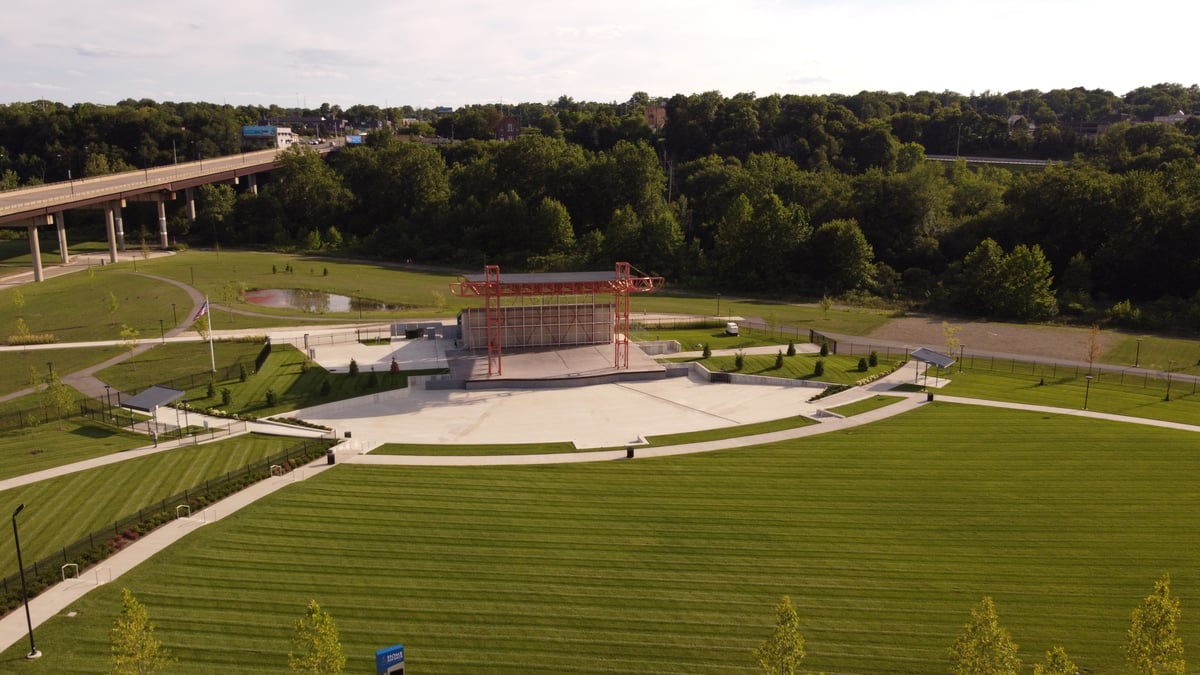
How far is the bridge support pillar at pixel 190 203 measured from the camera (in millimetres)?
114744

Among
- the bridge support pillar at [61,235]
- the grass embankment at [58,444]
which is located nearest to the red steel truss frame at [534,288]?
the grass embankment at [58,444]

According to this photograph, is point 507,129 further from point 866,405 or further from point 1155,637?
point 1155,637

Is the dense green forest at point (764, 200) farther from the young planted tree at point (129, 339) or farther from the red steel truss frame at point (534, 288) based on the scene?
the young planted tree at point (129, 339)

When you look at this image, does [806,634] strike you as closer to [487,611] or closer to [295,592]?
[487,611]

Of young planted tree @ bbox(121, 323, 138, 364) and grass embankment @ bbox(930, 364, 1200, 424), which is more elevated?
young planted tree @ bbox(121, 323, 138, 364)

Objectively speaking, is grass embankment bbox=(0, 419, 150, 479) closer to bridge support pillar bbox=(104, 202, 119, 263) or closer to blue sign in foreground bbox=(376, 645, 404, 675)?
blue sign in foreground bbox=(376, 645, 404, 675)

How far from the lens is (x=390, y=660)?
1931 cm

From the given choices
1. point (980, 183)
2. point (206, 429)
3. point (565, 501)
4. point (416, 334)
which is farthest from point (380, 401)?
point (980, 183)

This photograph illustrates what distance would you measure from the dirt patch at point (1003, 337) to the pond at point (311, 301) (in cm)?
4613

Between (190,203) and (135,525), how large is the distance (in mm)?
100511

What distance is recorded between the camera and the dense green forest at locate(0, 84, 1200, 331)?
7969 centimetres

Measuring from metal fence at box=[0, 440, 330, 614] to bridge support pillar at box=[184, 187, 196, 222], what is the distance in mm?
93205

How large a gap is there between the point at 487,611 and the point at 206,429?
2401 cm

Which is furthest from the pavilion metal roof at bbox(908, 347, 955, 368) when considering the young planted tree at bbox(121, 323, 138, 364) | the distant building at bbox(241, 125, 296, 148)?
the distant building at bbox(241, 125, 296, 148)
